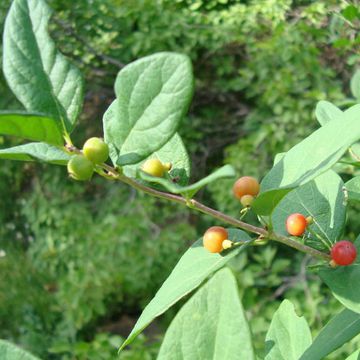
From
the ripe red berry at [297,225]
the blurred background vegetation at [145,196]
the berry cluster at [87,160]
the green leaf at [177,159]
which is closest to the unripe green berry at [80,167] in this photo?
the berry cluster at [87,160]

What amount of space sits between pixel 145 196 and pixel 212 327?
3292mm

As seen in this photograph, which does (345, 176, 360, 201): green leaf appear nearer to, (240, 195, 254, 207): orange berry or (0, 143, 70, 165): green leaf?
(240, 195, 254, 207): orange berry

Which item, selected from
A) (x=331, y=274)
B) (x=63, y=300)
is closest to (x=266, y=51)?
(x=63, y=300)

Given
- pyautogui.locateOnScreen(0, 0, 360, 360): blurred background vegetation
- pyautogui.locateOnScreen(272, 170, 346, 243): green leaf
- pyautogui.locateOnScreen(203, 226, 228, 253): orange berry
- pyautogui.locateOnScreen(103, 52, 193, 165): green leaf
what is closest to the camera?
pyautogui.locateOnScreen(103, 52, 193, 165): green leaf

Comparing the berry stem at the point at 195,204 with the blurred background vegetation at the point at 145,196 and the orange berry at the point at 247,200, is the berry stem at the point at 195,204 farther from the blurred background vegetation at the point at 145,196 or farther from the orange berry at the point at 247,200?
the blurred background vegetation at the point at 145,196

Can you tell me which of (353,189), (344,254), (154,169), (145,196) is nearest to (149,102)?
(154,169)

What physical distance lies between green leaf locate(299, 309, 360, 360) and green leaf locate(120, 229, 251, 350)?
148mm

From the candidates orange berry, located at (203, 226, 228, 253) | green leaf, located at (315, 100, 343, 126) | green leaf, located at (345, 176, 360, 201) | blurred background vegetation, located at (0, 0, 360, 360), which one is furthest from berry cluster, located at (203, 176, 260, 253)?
blurred background vegetation, located at (0, 0, 360, 360)

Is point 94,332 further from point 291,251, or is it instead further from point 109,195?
point 291,251

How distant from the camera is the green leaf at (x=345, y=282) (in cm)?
65

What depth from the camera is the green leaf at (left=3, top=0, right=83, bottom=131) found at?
59 centimetres

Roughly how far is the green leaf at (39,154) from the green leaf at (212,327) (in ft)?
0.67

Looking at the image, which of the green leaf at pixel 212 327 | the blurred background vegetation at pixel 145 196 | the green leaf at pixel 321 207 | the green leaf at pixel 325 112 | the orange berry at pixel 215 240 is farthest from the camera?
the blurred background vegetation at pixel 145 196

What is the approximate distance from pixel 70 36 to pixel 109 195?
1.07 meters
